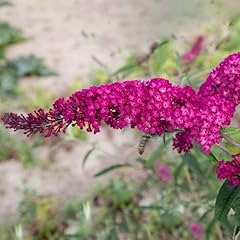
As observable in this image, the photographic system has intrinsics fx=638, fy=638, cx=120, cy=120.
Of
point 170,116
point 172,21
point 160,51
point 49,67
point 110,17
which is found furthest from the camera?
point 110,17

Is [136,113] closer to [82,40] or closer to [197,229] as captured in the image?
[197,229]

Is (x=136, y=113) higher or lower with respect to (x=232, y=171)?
higher

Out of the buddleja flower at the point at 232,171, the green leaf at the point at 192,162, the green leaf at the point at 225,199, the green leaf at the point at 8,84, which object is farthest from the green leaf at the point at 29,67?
the buddleja flower at the point at 232,171

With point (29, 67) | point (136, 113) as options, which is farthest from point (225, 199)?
point (29, 67)

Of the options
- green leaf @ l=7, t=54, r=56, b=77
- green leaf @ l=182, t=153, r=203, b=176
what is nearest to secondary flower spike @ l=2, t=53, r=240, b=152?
green leaf @ l=182, t=153, r=203, b=176

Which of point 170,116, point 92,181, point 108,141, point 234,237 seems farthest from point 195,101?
point 108,141

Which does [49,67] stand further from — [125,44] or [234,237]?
[234,237]
